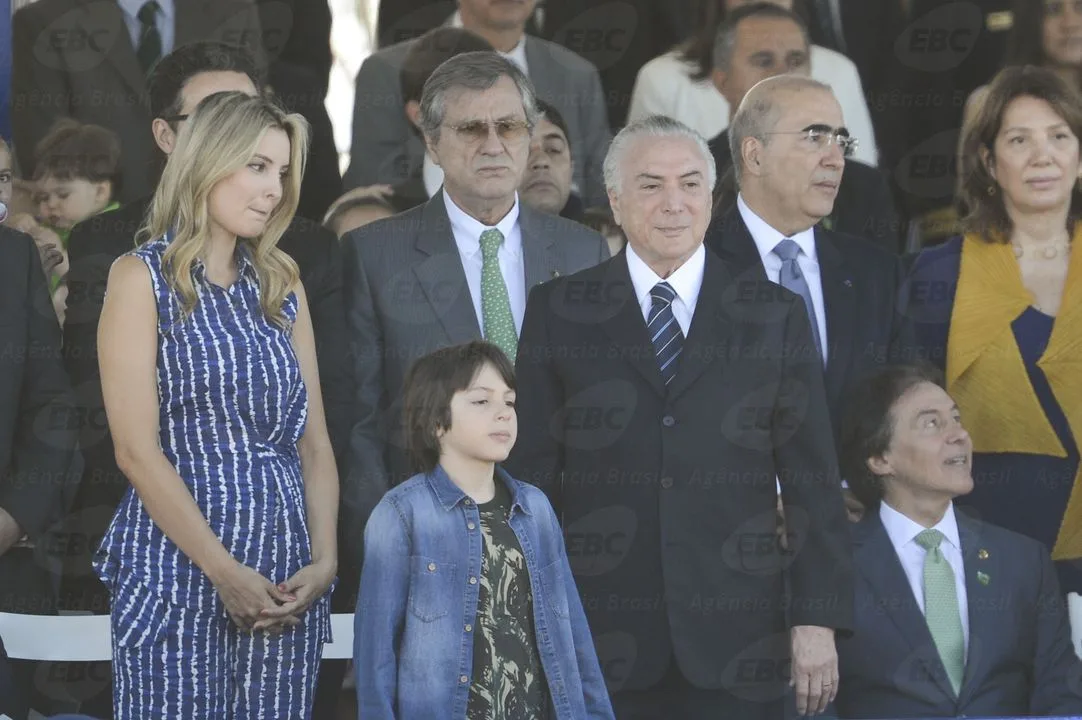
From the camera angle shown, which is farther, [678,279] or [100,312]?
[100,312]

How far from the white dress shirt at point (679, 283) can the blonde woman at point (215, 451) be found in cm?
80

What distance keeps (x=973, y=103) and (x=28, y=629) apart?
115 inches

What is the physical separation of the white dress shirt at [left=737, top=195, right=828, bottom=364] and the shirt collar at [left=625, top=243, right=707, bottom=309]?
559 millimetres

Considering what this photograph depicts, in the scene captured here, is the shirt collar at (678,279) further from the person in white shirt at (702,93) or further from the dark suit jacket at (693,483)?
the person in white shirt at (702,93)

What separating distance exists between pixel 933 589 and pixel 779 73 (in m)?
1.66

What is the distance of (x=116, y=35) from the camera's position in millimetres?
→ 5395

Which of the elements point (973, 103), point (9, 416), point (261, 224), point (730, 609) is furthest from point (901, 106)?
point (9, 416)

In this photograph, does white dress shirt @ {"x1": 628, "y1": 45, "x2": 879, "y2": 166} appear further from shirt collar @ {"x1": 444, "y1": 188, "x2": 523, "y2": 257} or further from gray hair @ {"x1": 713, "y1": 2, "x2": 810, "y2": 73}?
shirt collar @ {"x1": 444, "y1": 188, "x2": 523, "y2": 257}

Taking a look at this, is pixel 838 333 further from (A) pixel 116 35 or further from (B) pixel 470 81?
(A) pixel 116 35

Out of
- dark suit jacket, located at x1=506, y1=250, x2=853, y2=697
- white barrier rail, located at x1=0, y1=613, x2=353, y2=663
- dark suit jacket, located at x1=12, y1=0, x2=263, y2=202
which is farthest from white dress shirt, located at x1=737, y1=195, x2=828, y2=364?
dark suit jacket, located at x1=12, y1=0, x2=263, y2=202

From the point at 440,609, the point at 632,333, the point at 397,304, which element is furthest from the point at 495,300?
the point at 440,609

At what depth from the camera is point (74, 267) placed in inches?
170

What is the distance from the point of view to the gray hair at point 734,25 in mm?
5480

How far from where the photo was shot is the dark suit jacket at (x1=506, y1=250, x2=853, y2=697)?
4059 mm
